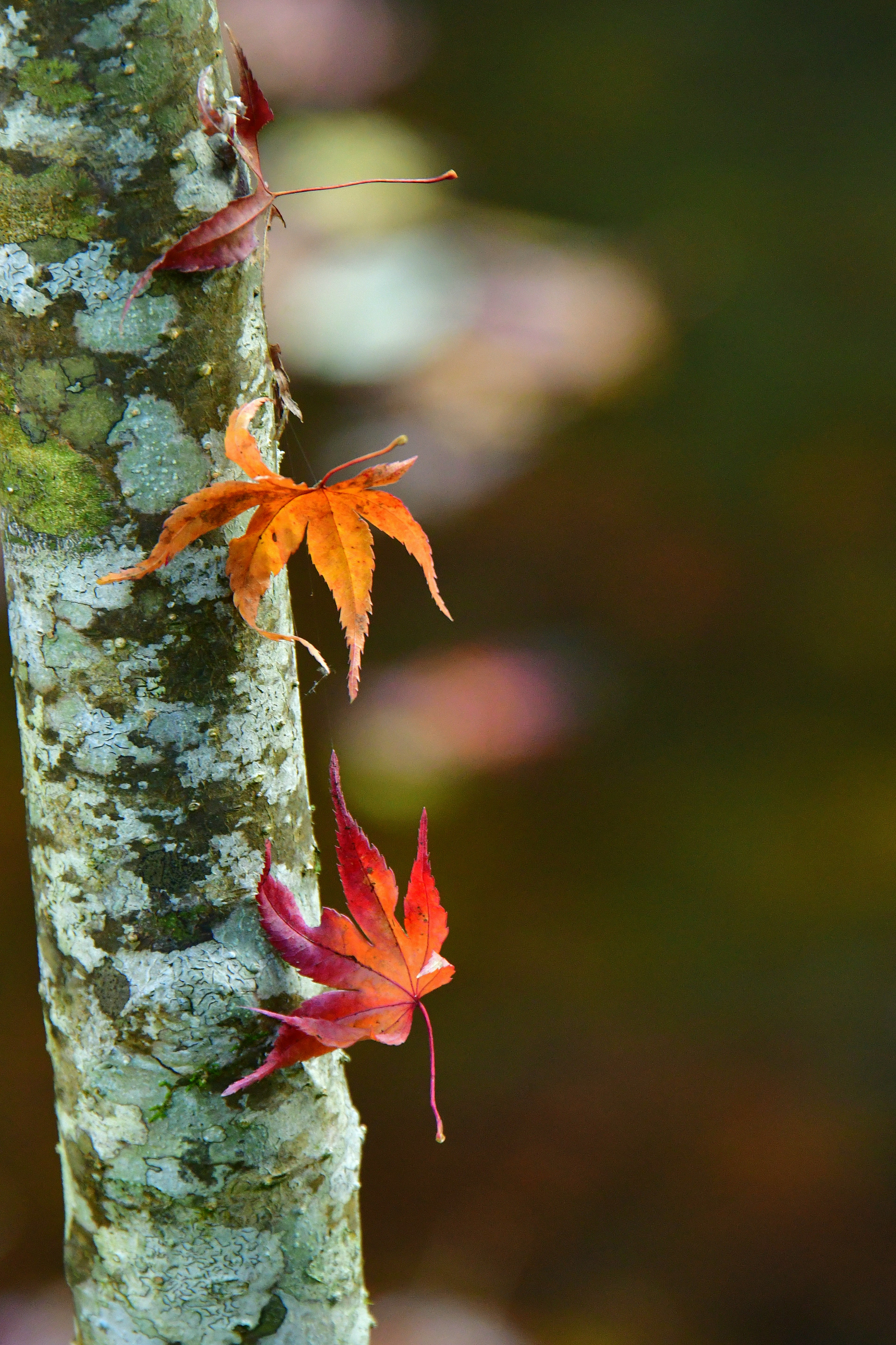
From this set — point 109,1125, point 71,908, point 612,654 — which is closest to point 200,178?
point 71,908

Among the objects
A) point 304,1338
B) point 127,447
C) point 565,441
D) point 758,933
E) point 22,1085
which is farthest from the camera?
point 565,441

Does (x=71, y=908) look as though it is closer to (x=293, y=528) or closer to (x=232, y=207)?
(x=293, y=528)

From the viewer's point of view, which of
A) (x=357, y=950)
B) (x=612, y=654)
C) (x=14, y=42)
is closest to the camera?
(x=14, y=42)

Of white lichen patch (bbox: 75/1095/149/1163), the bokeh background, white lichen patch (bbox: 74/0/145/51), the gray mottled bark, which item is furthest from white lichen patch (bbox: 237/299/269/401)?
the bokeh background

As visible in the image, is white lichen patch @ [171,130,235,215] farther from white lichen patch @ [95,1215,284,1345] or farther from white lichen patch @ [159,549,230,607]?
white lichen patch @ [95,1215,284,1345]

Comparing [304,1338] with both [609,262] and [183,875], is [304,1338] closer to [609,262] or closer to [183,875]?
[183,875]

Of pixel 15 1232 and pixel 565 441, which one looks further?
pixel 565 441

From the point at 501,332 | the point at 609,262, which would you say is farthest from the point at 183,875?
the point at 609,262
